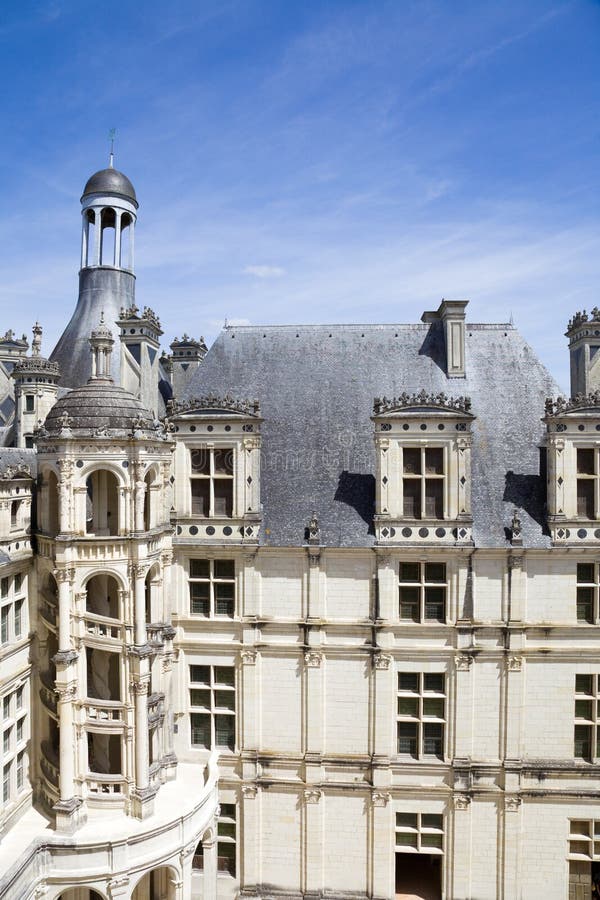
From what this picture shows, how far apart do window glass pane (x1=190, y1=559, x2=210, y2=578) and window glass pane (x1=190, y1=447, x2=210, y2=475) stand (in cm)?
333

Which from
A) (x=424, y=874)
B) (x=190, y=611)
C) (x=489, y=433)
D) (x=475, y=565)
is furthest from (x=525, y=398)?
(x=424, y=874)

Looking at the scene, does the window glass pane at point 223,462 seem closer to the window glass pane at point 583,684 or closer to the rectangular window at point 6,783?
the rectangular window at point 6,783

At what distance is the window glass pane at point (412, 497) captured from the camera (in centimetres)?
2191

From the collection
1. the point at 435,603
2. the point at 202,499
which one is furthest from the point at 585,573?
the point at 202,499

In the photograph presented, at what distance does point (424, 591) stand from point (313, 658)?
4657 mm

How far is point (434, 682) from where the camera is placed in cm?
2172

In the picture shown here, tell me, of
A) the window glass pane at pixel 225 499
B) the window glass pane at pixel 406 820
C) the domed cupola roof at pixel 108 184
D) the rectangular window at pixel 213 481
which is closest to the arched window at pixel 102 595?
the rectangular window at pixel 213 481

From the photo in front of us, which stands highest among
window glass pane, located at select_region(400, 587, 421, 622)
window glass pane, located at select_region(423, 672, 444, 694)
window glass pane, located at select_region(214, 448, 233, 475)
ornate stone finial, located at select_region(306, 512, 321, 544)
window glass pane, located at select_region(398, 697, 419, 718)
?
window glass pane, located at select_region(214, 448, 233, 475)

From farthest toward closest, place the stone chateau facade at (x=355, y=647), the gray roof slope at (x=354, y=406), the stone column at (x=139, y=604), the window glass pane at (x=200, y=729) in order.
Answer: the window glass pane at (x=200, y=729)
the gray roof slope at (x=354, y=406)
the stone chateau facade at (x=355, y=647)
the stone column at (x=139, y=604)

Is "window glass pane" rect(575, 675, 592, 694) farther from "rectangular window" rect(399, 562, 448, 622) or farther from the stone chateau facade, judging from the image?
"rectangular window" rect(399, 562, 448, 622)

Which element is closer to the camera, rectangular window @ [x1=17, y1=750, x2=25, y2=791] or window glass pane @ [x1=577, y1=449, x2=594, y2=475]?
rectangular window @ [x1=17, y1=750, x2=25, y2=791]

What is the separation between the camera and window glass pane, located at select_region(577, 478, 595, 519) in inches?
849

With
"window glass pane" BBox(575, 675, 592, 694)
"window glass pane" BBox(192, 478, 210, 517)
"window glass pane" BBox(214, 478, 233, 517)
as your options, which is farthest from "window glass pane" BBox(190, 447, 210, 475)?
"window glass pane" BBox(575, 675, 592, 694)

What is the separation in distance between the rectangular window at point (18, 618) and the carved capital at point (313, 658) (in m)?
9.66
